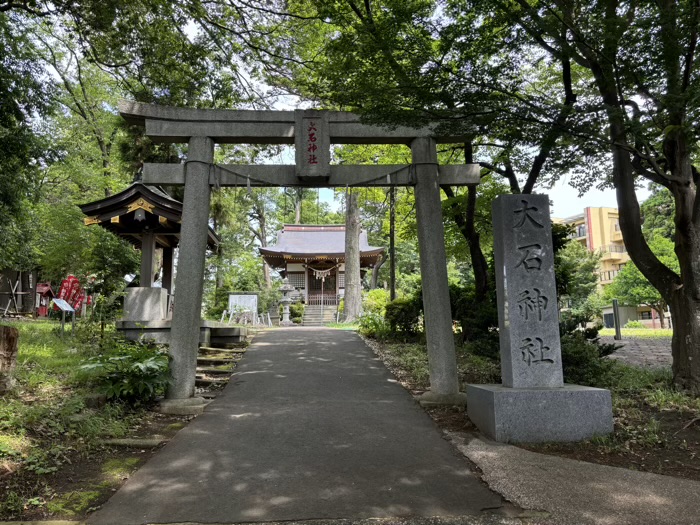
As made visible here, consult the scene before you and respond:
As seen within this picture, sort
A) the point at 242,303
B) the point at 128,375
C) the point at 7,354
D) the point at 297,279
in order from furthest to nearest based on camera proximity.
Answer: the point at 297,279 → the point at 242,303 → the point at 128,375 → the point at 7,354

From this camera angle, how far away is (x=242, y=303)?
19.6 m

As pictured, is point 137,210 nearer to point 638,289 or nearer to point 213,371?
point 213,371

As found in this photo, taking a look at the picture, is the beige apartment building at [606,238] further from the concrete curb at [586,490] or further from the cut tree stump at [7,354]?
the cut tree stump at [7,354]

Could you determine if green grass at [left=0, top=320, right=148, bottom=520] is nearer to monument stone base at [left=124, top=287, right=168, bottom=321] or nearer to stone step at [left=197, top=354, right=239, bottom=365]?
monument stone base at [left=124, top=287, right=168, bottom=321]

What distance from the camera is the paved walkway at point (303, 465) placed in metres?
3.53

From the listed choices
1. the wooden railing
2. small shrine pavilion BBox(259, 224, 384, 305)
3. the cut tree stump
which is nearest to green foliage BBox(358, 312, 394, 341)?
the cut tree stump

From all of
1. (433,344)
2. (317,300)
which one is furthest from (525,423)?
(317,300)

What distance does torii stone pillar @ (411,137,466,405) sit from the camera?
6.88 meters

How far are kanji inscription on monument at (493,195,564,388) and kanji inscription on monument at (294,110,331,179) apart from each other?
2.77 metres

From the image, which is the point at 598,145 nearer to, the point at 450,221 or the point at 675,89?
the point at 675,89

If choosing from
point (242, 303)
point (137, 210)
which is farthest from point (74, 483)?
point (242, 303)

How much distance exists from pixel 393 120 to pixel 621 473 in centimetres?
468

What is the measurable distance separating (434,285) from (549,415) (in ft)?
8.45

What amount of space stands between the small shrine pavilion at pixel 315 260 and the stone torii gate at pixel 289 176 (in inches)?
769
